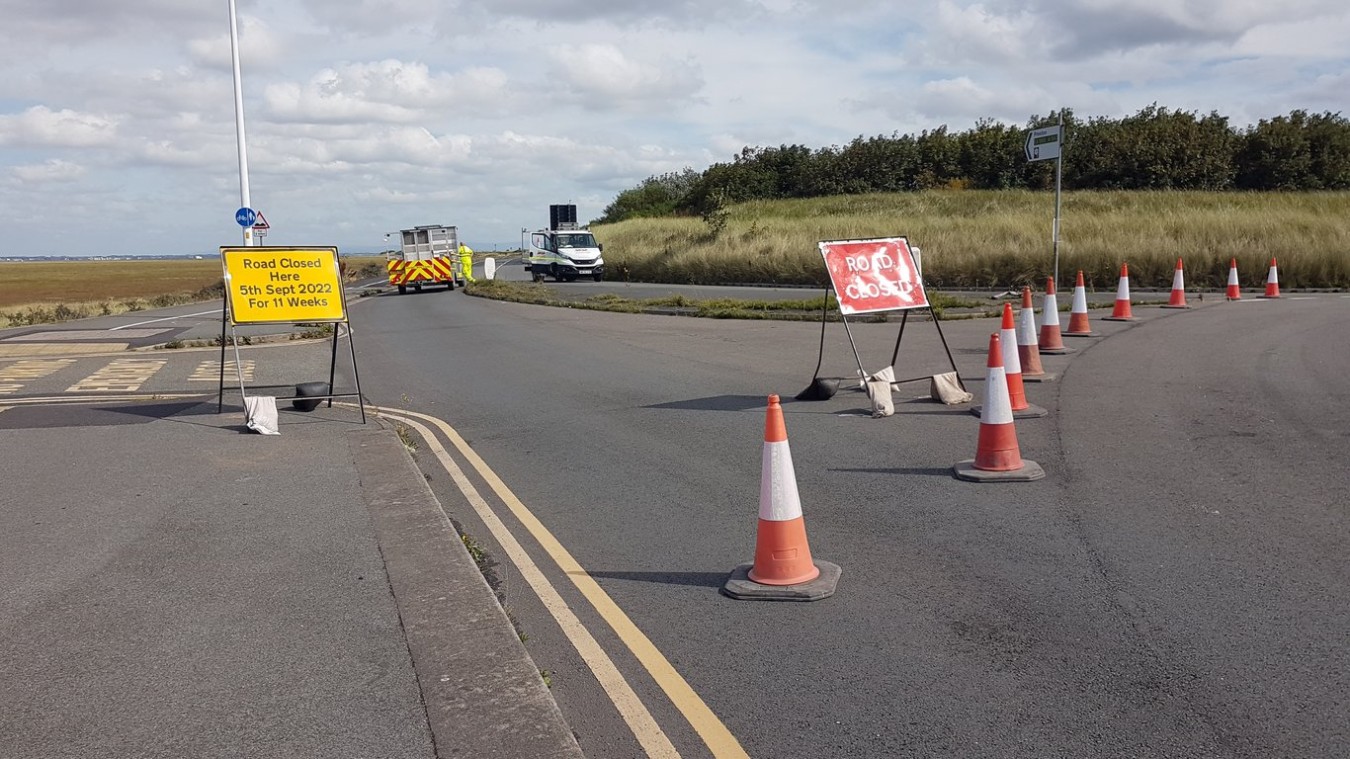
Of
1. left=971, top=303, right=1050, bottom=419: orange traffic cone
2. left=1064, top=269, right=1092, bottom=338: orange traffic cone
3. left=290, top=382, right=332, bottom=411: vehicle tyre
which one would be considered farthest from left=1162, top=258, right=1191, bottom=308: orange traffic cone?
left=290, top=382, right=332, bottom=411: vehicle tyre

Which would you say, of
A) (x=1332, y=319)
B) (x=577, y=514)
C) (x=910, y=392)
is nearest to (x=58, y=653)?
(x=577, y=514)

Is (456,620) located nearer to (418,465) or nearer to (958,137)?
(418,465)

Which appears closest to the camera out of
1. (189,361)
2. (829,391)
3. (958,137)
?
(829,391)

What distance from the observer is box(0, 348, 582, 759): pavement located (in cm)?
377

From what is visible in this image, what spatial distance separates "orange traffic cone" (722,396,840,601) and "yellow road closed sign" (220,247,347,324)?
6883 mm

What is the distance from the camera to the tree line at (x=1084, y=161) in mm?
51906

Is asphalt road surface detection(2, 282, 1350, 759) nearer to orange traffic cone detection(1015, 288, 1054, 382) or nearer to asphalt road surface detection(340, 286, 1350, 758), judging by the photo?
asphalt road surface detection(340, 286, 1350, 758)

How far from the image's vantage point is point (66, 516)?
675 centimetres

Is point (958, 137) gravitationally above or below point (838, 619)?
above

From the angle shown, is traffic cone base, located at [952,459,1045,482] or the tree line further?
the tree line

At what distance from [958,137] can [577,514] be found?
205 feet

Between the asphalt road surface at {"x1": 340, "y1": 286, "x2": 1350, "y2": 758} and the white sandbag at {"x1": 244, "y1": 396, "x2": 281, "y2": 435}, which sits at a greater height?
the white sandbag at {"x1": 244, "y1": 396, "x2": 281, "y2": 435}

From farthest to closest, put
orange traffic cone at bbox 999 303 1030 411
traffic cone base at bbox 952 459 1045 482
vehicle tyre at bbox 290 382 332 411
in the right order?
vehicle tyre at bbox 290 382 332 411 → orange traffic cone at bbox 999 303 1030 411 → traffic cone base at bbox 952 459 1045 482

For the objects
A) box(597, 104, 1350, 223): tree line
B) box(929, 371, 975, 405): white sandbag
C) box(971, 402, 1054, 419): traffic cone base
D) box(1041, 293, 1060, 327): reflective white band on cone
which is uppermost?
box(597, 104, 1350, 223): tree line
